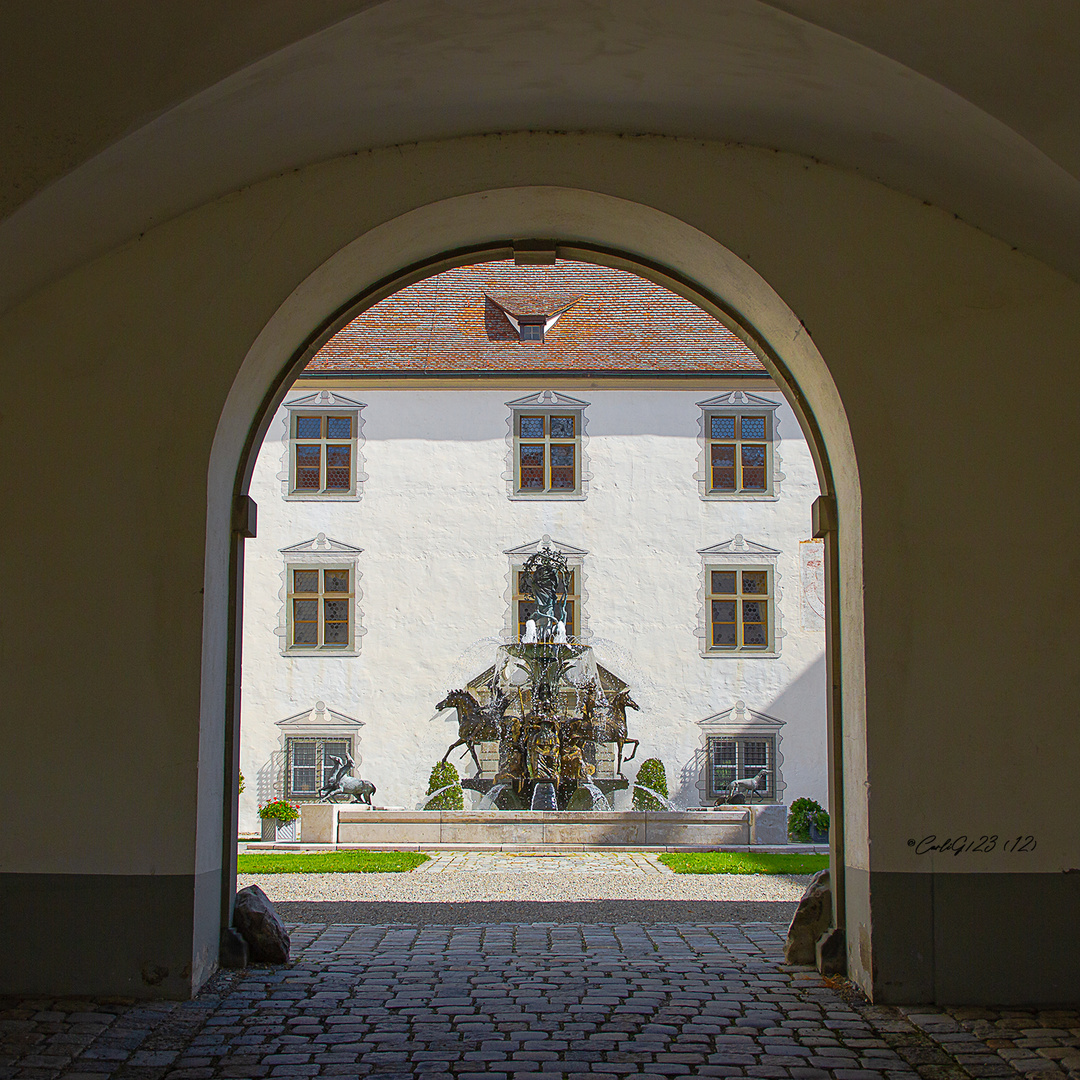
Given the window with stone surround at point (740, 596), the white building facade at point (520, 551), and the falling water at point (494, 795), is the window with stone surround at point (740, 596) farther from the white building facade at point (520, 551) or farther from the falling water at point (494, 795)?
the falling water at point (494, 795)

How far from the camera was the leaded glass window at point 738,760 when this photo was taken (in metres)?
22.1

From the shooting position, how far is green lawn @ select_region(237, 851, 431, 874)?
12844mm

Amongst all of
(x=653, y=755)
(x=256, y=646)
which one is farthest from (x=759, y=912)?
(x=256, y=646)

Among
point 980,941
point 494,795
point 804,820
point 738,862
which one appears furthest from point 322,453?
point 980,941


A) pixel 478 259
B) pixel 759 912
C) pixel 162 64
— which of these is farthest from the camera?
pixel 759 912

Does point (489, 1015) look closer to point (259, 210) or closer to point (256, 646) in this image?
point (259, 210)

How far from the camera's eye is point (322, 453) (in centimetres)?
2289

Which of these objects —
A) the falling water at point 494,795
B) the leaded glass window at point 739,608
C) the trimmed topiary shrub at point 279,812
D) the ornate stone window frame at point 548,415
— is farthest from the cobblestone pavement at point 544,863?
the ornate stone window frame at point 548,415

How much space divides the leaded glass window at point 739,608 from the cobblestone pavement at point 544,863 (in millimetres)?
7972

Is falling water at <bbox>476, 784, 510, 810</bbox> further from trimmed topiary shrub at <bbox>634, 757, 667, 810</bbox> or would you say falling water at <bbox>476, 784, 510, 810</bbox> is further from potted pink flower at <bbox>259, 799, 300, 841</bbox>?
trimmed topiary shrub at <bbox>634, 757, 667, 810</bbox>

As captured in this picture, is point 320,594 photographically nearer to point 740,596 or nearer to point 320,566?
point 320,566

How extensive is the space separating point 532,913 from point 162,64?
669 cm

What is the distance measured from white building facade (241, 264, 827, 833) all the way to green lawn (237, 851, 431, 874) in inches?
273

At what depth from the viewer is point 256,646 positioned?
882 inches
